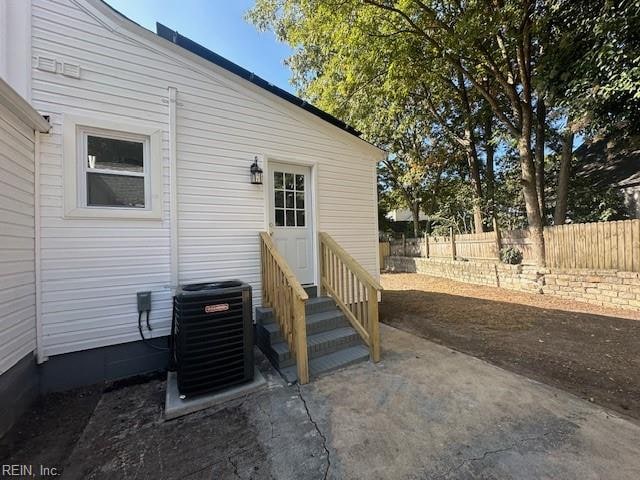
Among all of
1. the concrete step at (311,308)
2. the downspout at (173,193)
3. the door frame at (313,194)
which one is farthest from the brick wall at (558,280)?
the downspout at (173,193)

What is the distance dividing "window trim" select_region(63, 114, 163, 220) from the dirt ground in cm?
437

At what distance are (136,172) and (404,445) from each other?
390 centimetres

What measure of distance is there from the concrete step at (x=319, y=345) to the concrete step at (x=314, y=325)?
59mm

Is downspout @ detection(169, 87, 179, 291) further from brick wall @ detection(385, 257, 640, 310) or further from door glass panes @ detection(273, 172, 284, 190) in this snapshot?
brick wall @ detection(385, 257, 640, 310)

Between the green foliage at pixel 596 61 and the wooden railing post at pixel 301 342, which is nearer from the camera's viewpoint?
the wooden railing post at pixel 301 342

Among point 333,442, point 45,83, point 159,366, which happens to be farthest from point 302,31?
point 333,442

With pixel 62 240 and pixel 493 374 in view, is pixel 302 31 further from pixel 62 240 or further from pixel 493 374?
pixel 493 374

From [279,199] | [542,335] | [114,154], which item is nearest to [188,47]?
[114,154]

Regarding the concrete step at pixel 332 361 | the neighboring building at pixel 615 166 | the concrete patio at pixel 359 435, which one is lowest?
the concrete patio at pixel 359 435

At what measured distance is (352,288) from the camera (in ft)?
12.6

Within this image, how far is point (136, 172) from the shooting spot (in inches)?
132

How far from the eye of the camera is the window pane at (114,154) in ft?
10.3

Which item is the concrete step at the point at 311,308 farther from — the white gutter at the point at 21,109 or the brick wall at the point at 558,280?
the brick wall at the point at 558,280

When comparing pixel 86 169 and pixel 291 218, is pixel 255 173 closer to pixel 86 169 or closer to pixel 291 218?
pixel 291 218
